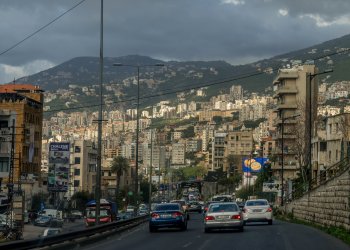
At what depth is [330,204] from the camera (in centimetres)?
4156

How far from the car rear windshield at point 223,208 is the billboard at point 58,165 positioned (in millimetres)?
25710

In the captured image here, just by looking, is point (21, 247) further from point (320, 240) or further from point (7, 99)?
point (7, 99)

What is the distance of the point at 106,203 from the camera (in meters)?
66.1

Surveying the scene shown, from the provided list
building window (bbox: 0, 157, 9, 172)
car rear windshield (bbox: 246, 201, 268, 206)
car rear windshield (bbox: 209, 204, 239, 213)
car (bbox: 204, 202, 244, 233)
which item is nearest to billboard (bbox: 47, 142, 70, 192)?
car rear windshield (bbox: 246, 201, 268, 206)

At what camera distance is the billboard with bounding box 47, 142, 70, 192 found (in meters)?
63.4

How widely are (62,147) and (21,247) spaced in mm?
40270

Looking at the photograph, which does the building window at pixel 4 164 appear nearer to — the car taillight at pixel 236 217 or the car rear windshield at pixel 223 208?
the car rear windshield at pixel 223 208

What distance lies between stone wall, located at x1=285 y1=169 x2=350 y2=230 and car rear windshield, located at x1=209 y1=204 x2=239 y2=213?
4992mm

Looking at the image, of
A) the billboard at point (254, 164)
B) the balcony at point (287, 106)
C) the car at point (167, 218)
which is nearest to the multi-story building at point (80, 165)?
the billboard at point (254, 164)

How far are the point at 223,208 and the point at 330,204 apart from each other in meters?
6.16

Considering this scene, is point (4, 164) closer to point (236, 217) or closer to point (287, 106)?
point (287, 106)

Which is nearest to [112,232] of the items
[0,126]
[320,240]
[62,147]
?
[320,240]

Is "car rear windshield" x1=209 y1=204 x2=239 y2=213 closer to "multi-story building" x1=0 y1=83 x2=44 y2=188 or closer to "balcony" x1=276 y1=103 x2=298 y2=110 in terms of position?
"multi-story building" x1=0 y1=83 x2=44 y2=188

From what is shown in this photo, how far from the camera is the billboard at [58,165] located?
6339 cm
